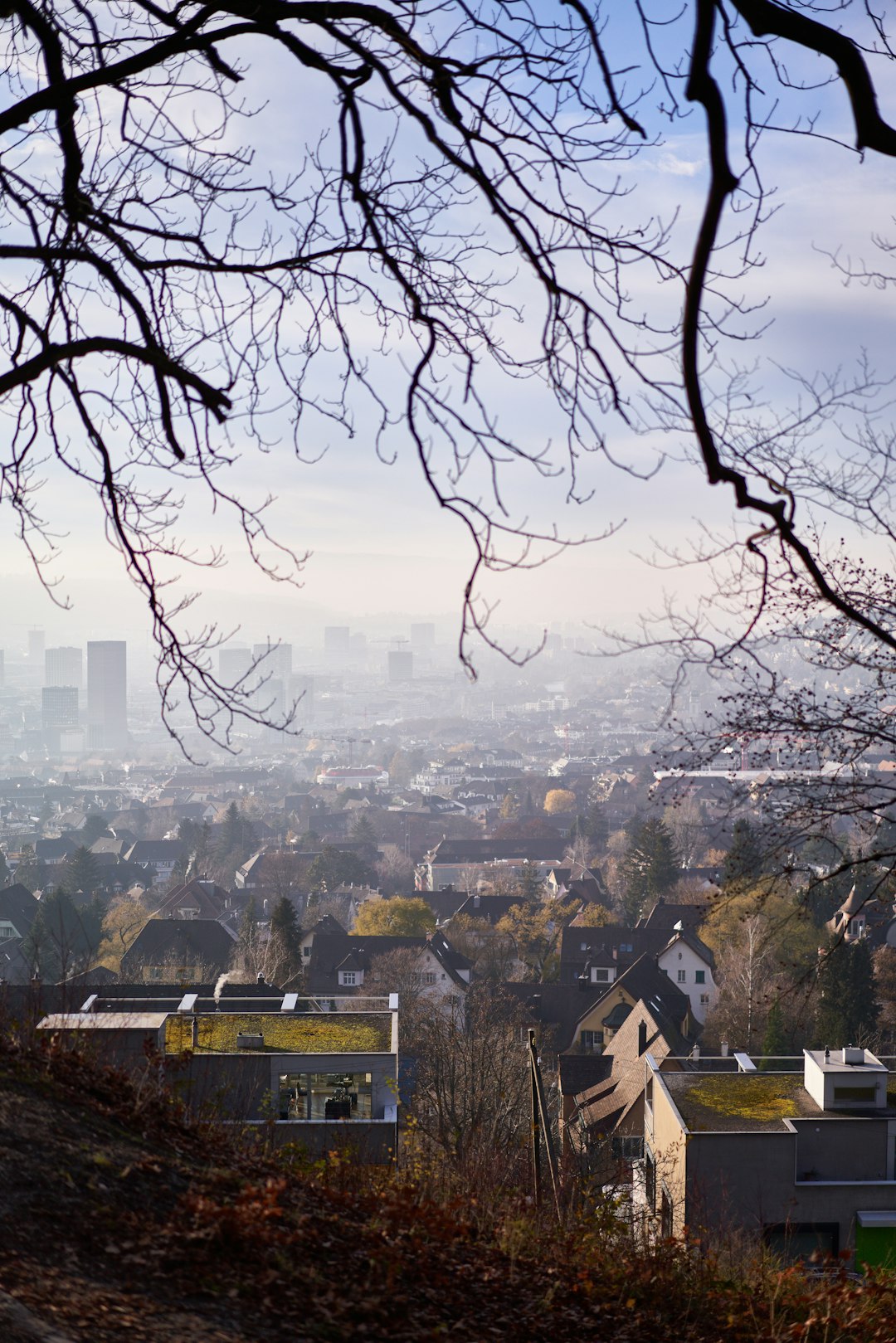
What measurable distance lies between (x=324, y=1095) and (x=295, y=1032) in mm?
1075

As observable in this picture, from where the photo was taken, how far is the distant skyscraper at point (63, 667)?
3435 inches

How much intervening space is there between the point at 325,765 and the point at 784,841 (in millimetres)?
90923

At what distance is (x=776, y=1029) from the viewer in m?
18.5

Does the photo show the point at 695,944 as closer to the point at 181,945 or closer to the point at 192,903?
the point at 181,945

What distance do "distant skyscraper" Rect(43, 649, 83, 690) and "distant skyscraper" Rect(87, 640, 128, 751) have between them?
108 inches

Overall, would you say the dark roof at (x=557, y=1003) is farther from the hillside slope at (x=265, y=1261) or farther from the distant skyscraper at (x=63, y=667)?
the distant skyscraper at (x=63, y=667)

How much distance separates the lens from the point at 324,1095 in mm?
11227

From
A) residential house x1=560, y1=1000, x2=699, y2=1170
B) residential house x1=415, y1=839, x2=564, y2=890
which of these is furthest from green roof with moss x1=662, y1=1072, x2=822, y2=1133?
residential house x1=415, y1=839, x2=564, y2=890

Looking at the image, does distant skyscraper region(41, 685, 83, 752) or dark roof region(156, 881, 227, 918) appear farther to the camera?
distant skyscraper region(41, 685, 83, 752)

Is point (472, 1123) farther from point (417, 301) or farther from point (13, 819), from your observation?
point (13, 819)

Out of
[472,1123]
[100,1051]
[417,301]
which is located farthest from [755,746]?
[472,1123]

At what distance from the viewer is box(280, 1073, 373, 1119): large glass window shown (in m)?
11.1

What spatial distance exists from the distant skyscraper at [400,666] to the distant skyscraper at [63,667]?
2998 centimetres

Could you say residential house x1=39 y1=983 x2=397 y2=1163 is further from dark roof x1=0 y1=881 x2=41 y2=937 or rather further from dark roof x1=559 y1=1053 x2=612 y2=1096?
dark roof x1=0 y1=881 x2=41 y2=937
